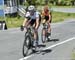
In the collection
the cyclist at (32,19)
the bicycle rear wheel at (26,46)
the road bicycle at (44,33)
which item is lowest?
the road bicycle at (44,33)

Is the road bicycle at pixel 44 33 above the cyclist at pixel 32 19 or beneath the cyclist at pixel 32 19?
beneath

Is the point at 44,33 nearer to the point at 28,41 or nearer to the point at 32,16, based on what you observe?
the point at 32,16

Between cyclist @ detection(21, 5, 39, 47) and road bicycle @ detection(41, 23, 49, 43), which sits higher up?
cyclist @ detection(21, 5, 39, 47)

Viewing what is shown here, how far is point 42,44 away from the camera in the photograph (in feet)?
56.9


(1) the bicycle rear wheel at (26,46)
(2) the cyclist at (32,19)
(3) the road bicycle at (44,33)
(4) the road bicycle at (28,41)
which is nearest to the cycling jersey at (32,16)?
(2) the cyclist at (32,19)

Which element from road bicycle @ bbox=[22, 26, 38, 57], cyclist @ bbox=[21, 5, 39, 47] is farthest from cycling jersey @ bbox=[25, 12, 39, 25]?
road bicycle @ bbox=[22, 26, 38, 57]

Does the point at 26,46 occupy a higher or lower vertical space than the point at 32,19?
lower

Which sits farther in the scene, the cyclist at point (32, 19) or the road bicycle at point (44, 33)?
the road bicycle at point (44, 33)

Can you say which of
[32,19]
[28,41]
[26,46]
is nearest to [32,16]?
[32,19]

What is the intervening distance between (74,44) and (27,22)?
411cm

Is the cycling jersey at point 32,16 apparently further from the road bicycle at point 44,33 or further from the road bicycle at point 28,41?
the road bicycle at point 44,33

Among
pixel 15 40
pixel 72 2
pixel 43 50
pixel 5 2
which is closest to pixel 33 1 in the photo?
pixel 72 2

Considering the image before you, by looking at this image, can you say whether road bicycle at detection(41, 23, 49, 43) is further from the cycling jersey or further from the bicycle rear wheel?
the bicycle rear wheel

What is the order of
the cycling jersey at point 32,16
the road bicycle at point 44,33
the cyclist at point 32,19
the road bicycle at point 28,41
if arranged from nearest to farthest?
the road bicycle at point 28,41 → the cyclist at point 32,19 → the cycling jersey at point 32,16 → the road bicycle at point 44,33
